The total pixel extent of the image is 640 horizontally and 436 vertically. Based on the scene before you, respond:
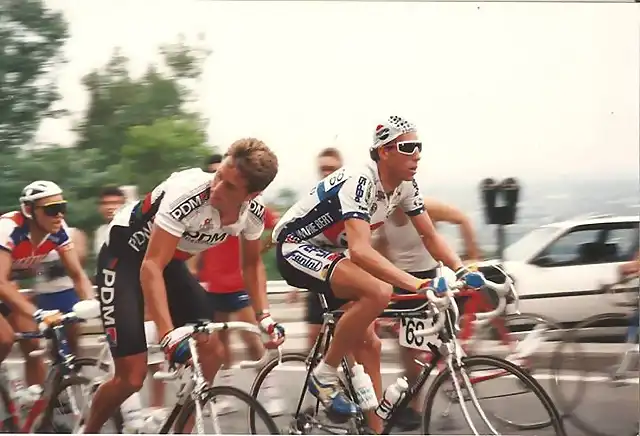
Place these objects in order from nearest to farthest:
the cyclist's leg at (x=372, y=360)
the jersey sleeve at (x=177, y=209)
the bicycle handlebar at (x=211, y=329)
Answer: the bicycle handlebar at (x=211, y=329)
the jersey sleeve at (x=177, y=209)
the cyclist's leg at (x=372, y=360)

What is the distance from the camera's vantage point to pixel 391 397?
6.63 ft

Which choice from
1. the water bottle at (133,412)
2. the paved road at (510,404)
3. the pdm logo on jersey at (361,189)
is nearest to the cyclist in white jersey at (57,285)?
the water bottle at (133,412)

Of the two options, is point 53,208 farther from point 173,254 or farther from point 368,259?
point 368,259

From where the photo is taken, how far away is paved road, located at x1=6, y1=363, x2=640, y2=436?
1997mm

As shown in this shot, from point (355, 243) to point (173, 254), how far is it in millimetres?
593

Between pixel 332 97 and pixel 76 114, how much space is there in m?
0.88

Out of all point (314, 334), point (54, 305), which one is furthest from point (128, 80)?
point (314, 334)

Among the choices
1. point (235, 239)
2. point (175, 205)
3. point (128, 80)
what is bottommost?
point (235, 239)

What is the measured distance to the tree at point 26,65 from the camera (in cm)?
208

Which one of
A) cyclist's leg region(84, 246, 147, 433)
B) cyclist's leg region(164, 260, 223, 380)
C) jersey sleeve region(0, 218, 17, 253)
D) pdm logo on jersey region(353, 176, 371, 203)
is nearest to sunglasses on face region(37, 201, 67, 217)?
jersey sleeve region(0, 218, 17, 253)

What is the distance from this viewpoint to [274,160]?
204cm

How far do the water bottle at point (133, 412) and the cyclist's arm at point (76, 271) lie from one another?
0.38m

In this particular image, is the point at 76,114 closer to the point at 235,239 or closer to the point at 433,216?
the point at 235,239

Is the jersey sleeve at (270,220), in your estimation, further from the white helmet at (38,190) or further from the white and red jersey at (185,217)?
the white helmet at (38,190)
